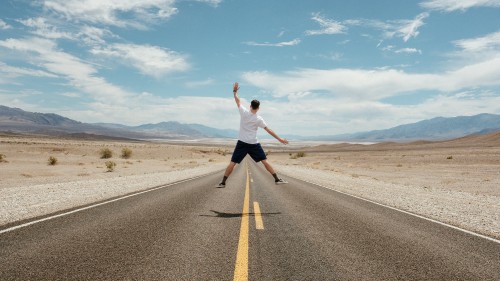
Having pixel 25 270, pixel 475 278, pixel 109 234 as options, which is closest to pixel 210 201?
pixel 109 234

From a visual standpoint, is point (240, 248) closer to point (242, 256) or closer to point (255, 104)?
point (242, 256)

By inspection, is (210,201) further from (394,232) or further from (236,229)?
(394,232)

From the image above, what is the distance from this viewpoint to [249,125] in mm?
9070

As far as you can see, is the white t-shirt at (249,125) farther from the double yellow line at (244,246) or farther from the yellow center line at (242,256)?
the yellow center line at (242,256)

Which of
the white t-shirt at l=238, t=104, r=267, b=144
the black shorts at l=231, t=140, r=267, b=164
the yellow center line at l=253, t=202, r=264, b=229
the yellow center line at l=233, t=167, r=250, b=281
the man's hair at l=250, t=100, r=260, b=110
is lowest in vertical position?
the yellow center line at l=253, t=202, r=264, b=229

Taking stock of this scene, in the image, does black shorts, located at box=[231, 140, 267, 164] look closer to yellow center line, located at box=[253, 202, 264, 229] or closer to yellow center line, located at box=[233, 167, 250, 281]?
yellow center line, located at box=[253, 202, 264, 229]

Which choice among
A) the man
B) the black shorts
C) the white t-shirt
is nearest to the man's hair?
the man

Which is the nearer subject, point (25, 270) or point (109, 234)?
point (25, 270)

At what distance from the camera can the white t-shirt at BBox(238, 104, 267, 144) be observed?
8906 millimetres

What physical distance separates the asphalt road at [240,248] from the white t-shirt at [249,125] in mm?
2055

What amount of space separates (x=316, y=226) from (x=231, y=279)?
10.9 ft

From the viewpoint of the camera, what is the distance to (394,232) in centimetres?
652

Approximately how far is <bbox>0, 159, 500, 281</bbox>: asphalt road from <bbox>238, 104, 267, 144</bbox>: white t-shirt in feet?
6.74

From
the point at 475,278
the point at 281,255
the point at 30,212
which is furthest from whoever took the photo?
the point at 30,212
